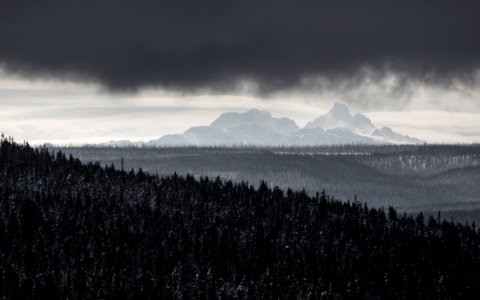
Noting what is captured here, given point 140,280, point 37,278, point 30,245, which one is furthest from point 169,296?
point 30,245

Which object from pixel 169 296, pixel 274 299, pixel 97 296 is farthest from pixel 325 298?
pixel 97 296

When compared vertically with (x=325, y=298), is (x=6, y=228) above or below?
above

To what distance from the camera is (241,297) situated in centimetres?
18088

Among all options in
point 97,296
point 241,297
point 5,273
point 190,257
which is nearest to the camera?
point 97,296

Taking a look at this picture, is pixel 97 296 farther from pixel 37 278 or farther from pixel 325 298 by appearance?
pixel 325 298

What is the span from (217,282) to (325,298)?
84.3 ft

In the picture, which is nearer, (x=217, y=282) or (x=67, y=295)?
(x=67, y=295)

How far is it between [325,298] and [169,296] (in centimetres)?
4594

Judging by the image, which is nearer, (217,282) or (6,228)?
(217,282)

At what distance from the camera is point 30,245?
18650 centimetres

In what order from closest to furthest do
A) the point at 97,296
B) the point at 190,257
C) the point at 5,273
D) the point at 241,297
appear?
the point at 97,296, the point at 5,273, the point at 241,297, the point at 190,257

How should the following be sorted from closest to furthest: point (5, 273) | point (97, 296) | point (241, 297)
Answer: point (97, 296), point (5, 273), point (241, 297)

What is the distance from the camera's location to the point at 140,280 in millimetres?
165500

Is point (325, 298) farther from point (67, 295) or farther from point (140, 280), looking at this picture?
point (67, 295)
